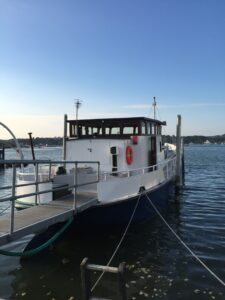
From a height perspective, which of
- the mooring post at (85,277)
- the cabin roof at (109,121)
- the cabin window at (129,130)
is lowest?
the mooring post at (85,277)

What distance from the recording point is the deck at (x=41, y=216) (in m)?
6.48

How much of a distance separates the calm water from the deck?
1531 millimetres

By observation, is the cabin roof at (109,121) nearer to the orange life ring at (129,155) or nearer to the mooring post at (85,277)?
the orange life ring at (129,155)

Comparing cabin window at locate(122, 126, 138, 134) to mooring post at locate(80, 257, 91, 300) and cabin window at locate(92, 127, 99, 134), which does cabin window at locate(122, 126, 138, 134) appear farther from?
mooring post at locate(80, 257, 91, 300)

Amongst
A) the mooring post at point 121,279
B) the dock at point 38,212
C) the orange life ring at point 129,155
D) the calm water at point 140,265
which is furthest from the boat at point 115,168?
the mooring post at point 121,279

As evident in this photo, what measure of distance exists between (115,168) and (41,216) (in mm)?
5680

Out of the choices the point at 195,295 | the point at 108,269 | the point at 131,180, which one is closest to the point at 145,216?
the point at 131,180

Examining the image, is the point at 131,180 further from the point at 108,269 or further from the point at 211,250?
the point at 108,269

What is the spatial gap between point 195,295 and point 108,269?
326 centimetres

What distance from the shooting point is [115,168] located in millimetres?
12914

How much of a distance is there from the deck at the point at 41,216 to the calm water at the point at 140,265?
1531 millimetres

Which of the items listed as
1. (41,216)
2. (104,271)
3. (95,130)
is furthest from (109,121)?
(104,271)

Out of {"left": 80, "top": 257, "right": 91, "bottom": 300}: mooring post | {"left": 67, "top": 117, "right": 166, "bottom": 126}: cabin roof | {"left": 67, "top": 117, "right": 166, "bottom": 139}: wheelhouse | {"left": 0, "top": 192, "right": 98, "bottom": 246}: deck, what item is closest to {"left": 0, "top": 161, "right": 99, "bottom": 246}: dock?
{"left": 0, "top": 192, "right": 98, "bottom": 246}: deck

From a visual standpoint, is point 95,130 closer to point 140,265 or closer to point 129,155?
point 129,155
